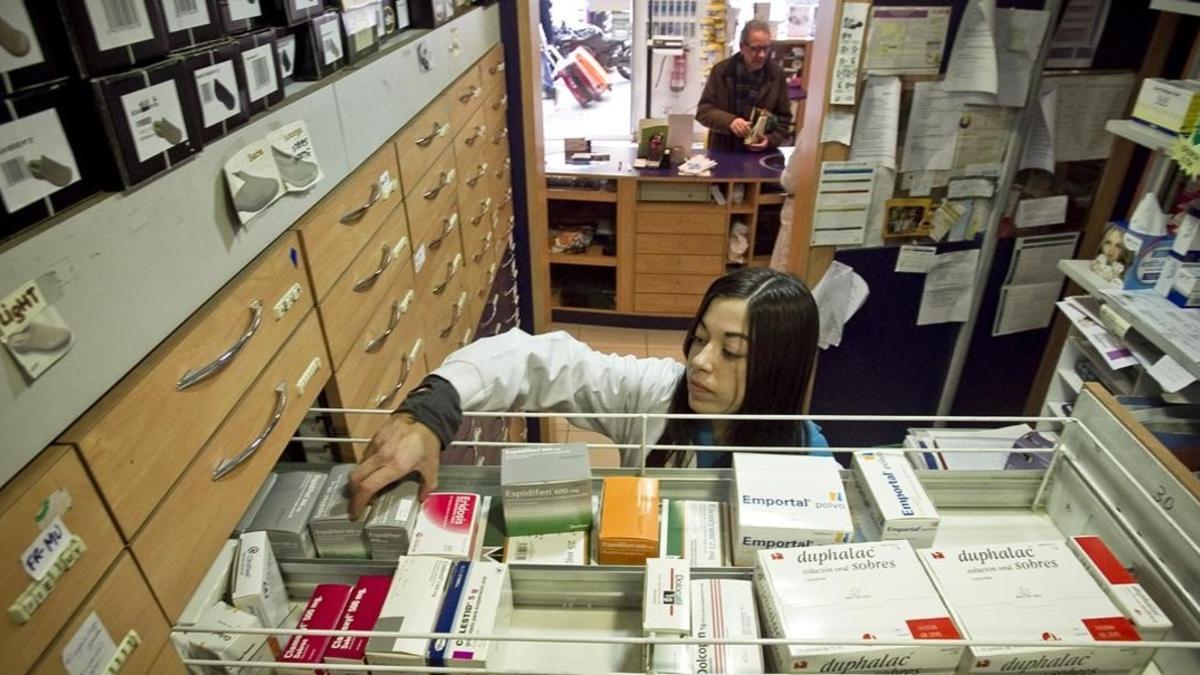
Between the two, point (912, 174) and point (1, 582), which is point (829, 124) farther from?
point (1, 582)

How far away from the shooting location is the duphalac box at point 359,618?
2.55ft

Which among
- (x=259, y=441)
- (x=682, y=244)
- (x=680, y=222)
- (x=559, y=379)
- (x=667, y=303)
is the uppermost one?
(x=259, y=441)

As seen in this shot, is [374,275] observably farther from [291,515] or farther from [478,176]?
[478,176]

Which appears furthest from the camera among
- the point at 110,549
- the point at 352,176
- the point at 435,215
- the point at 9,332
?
the point at 435,215

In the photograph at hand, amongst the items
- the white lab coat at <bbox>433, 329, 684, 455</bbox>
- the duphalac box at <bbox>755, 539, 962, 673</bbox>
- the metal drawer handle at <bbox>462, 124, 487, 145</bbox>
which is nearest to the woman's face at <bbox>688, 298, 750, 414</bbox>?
the white lab coat at <bbox>433, 329, 684, 455</bbox>

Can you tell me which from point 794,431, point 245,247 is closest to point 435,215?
point 245,247

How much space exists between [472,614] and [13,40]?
65 cm

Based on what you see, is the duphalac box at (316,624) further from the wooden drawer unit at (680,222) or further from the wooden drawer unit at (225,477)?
the wooden drawer unit at (680,222)

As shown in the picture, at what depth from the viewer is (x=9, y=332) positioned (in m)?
0.52

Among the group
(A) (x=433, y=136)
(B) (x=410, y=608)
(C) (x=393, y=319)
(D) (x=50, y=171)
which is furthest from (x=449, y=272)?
(D) (x=50, y=171)

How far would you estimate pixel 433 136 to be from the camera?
1635mm

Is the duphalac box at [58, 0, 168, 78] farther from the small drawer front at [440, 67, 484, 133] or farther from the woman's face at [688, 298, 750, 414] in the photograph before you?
the small drawer front at [440, 67, 484, 133]

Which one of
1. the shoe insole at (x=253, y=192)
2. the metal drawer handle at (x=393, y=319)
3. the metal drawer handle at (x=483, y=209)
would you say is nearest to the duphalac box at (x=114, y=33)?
the shoe insole at (x=253, y=192)

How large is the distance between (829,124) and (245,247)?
1.83m
